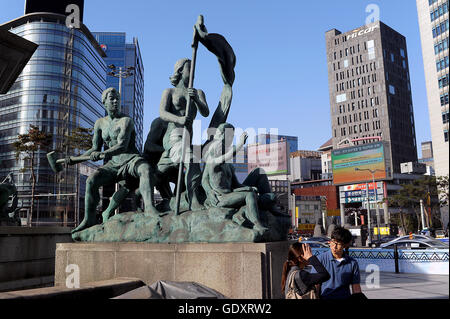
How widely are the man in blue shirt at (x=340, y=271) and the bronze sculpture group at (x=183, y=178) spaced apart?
226 centimetres

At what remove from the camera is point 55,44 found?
67375 millimetres

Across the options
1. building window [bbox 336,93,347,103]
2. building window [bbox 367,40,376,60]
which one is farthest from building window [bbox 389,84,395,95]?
building window [bbox 336,93,347,103]

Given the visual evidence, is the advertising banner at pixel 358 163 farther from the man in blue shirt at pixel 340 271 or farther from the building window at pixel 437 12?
the man in blue shirt at pixel 340 271

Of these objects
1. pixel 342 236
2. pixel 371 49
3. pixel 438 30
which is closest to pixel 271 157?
pixel 371 49

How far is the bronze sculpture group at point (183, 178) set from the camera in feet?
22.1

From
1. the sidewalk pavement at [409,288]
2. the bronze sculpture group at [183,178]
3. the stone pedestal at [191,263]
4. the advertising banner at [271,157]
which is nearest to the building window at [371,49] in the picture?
the advertising banner at [271,157]

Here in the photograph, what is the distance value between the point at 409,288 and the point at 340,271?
8.15m

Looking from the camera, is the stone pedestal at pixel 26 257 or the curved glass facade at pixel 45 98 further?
the curved glass facade at pixel 45 98

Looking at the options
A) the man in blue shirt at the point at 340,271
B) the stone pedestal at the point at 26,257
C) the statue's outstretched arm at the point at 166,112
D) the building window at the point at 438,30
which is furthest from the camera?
the building window at the point at 438,30

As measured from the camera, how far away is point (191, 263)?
6348 mm

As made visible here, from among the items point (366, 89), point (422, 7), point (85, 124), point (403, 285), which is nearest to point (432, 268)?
point (403, 285)

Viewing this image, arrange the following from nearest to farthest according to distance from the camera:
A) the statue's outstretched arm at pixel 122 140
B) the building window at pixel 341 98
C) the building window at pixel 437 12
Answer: the statue's outstretched arm at pixel 122 140 < the building window at pixel 437 12 < the building window at pixel 341 98

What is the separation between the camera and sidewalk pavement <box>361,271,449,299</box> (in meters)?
9.31
